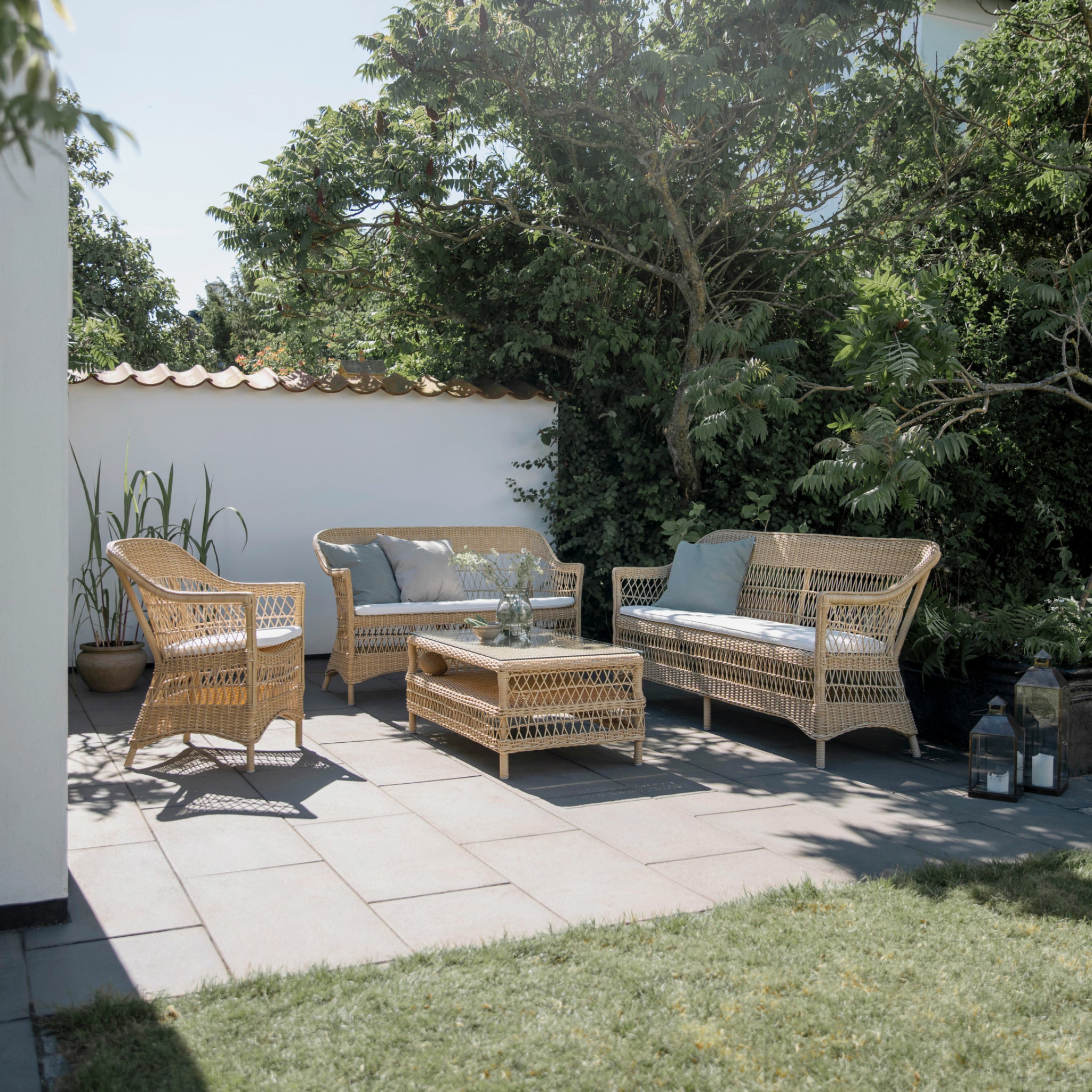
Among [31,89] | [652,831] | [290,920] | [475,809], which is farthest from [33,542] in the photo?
[652,831]

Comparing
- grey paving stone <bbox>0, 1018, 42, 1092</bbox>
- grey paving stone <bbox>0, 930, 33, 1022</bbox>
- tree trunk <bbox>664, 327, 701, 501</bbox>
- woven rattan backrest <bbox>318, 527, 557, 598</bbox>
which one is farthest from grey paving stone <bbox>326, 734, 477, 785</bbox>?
tree trunk <bbox>664, 327, 701, 501</bbox>

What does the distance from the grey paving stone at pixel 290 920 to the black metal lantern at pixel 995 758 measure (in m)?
2.50

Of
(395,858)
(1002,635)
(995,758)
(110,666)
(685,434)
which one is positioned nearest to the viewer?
(395,858)

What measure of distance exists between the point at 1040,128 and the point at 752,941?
6531mm

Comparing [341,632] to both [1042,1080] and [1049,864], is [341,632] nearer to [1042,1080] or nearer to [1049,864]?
[1049,864]

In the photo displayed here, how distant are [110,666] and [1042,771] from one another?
15.7ft

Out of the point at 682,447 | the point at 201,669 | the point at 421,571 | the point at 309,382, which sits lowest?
the point at 201,669

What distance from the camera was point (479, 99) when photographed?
6047 millimetres

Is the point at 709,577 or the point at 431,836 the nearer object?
the point at 431,836

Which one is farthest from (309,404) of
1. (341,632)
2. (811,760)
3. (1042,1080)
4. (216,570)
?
(1042,1080)

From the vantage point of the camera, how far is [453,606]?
6.05m

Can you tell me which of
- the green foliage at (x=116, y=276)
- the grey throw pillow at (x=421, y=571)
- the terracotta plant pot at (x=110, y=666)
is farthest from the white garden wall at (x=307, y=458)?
the green foliage at (x=116, y=276)

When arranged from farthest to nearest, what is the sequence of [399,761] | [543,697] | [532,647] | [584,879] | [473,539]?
[473,539]
[532,647]
[399,761]
[543,697]
[584,879]

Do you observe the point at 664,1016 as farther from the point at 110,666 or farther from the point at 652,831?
the point at 110,666
